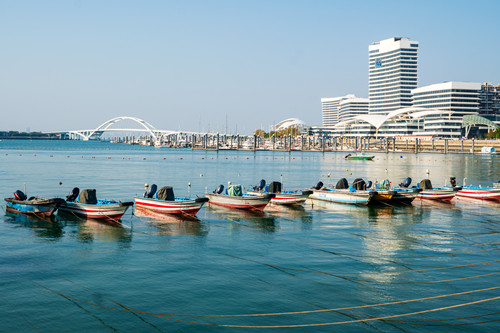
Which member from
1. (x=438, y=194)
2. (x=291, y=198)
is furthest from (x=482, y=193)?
(x=291, y=198)

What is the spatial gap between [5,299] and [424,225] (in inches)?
1338

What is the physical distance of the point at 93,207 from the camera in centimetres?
4066

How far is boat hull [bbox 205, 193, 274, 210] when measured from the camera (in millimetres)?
47656

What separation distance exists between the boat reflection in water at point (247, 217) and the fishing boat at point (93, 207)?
954cm

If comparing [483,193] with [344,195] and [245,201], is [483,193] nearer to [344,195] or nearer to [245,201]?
[344,195]

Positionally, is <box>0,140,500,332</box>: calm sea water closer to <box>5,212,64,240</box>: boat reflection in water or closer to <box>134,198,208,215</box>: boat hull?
<box>5,212,64,240</box>: boat reflection in water

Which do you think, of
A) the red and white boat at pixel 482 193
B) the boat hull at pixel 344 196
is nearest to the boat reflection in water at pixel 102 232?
the boat hull at pixel 344 196

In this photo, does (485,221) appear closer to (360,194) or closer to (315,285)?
(360,194)

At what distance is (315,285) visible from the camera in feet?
79.6

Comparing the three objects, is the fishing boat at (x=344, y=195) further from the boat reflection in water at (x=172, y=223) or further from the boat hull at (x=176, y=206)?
the boat reflection in water at (x=172, y=223)

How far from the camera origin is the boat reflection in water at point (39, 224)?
118ft

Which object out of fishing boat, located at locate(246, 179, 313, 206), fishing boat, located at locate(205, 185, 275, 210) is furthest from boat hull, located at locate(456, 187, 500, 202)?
fishing boat, located at locate(205, 185, 275, 210)

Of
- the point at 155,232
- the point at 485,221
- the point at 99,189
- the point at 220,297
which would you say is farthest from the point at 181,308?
the point at 99,189

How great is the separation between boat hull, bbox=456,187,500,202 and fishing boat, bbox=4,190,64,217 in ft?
163
